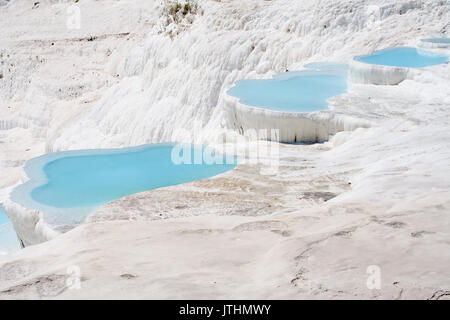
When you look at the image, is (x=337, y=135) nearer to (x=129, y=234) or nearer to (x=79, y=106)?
(x=129, y=234)

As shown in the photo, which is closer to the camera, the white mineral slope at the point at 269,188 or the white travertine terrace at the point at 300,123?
the white mineral slope at the point at 269,188

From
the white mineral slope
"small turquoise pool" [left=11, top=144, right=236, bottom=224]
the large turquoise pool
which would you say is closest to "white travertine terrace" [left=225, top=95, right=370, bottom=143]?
the white mineral slope

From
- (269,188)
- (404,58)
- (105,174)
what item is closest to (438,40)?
(404,58)

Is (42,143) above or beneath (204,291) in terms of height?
beneath

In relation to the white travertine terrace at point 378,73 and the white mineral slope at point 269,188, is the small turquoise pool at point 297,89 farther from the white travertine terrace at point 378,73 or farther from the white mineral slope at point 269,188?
the white mineral slope at point 269,188

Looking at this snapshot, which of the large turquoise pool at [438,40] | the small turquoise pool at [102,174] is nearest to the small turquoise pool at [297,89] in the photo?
the small turquoise pool at [102,174]

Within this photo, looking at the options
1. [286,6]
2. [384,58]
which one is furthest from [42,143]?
[384,58]

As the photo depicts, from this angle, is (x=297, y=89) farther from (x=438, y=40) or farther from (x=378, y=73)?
(x=438, y=40)

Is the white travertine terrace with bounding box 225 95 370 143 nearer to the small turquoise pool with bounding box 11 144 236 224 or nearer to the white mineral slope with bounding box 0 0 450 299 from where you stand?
the white mineral slope with bounding box 0 0 450 299
